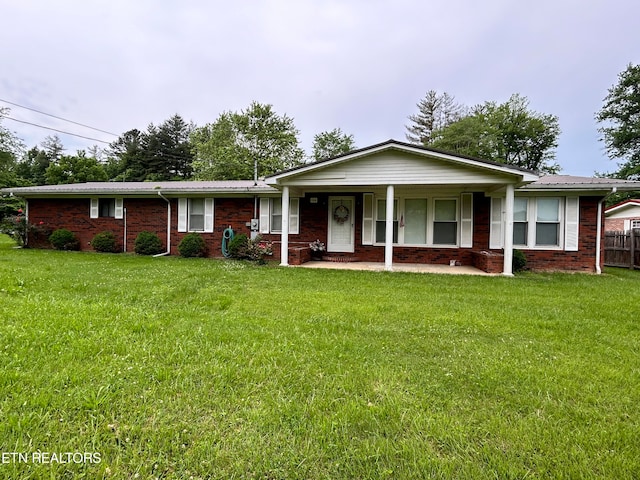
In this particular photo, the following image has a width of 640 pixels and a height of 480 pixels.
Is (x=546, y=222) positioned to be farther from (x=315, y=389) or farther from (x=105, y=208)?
(x=105, y=208)

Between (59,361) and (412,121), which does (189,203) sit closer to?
(59,361)

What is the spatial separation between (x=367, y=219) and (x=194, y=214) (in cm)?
618

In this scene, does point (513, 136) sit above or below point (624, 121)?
above

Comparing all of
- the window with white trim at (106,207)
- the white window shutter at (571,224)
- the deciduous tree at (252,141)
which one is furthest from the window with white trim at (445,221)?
the deciduous tree at (252,141)

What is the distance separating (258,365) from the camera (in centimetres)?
275

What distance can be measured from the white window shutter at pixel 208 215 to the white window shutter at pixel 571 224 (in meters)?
11.0

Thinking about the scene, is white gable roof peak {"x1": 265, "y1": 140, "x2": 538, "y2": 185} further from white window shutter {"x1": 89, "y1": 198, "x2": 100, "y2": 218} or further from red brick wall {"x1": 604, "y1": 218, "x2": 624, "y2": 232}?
red brick wall {"x1": 604, "y1": 218, "x2": 624, "y2": 232}

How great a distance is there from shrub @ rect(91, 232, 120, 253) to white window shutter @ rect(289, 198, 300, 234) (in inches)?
266

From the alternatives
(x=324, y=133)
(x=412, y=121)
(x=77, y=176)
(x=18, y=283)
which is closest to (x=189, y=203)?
(x=18, y=283)

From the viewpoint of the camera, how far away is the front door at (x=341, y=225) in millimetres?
10703

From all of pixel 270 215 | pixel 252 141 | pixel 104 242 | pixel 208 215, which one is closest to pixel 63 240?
pixel 104 242

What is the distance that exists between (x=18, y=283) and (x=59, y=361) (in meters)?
4.08

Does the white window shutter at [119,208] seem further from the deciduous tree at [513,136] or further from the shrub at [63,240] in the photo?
the deciduous tree at [513,136]

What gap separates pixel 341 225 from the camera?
35.4 ft
